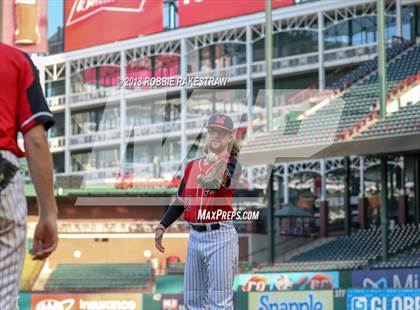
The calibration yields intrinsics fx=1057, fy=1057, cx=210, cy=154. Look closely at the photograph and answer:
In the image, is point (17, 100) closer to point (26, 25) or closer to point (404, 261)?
point (26, 25)

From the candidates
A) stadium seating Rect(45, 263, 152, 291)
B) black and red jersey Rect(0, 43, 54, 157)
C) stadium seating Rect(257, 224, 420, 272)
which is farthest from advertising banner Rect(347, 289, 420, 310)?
black and red jersey Rect(0, 43, 54, 157)

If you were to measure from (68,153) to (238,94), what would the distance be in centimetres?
860

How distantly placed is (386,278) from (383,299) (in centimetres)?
664

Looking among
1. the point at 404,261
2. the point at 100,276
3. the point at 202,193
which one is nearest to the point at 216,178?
the point at 202,193

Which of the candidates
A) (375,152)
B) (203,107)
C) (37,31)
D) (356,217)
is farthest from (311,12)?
(37,31)

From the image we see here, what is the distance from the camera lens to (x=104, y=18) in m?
32.4

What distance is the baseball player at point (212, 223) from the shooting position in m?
7.94

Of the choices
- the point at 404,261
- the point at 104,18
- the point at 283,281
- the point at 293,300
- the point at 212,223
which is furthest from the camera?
the point at 104,18

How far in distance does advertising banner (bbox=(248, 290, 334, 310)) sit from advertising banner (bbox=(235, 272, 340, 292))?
17.3 feet

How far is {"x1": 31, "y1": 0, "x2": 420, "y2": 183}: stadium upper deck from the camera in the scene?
41.6m

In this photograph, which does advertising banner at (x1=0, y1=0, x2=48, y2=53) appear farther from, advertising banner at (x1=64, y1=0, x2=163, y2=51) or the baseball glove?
the baseball glove

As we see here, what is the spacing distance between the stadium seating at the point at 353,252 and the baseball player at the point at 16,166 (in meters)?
23.1

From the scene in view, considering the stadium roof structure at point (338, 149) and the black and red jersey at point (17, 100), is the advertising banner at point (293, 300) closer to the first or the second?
the stadium roof structure at point (338, 149)

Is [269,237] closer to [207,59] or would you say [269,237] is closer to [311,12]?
[311,12]
